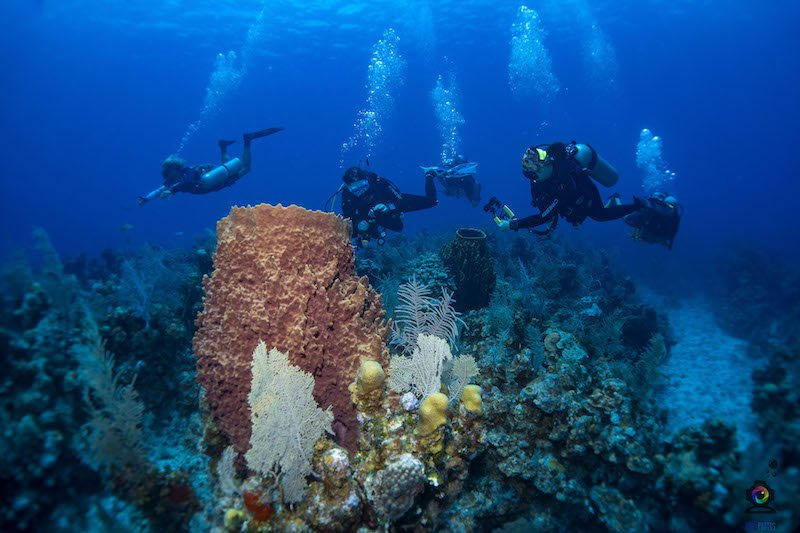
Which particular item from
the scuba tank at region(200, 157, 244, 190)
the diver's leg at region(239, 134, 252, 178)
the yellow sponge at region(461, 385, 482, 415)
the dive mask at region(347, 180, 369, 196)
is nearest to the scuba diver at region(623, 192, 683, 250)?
the dive mask at region(347, 180, 369, 196)

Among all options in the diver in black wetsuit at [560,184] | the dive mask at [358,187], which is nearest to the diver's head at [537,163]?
the diver in black wetsuit at [560,184]

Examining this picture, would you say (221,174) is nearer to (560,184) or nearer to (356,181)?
(356,181)

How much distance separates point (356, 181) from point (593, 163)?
228 inches

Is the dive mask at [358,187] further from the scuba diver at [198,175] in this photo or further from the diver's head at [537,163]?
the scuba diver at [198,175]

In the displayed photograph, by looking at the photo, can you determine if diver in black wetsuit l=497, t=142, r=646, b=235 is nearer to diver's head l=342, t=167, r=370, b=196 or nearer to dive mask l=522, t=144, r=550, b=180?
dive mask l=522, t=144, r=550, b=180

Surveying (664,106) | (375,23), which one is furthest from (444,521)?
(664,106)

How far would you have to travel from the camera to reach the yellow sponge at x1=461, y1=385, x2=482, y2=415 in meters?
3.60

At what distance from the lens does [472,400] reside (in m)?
3.62

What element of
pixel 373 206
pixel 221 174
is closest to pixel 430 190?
pixel 373 206

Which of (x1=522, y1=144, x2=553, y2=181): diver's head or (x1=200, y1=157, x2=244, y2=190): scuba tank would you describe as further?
(x1=200, y1=157, x2=244, y2=190): scuba tank

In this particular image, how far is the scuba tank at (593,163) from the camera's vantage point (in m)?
8.05

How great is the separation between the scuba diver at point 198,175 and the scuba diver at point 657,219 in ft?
42.5

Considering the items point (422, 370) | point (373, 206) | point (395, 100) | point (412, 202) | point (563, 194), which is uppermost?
point (395, 100)

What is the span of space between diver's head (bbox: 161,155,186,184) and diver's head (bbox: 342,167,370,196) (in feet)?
23.2
